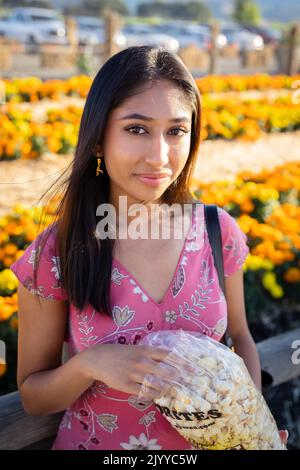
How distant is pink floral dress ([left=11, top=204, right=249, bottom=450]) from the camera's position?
1.58 meters

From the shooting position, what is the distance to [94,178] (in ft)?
5.64

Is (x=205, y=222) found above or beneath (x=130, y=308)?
above

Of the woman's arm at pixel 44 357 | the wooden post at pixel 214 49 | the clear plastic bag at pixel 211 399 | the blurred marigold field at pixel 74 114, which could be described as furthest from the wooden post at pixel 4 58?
the clear plastic bag at pixel 211 399

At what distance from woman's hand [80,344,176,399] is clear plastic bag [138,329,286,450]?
1 cm

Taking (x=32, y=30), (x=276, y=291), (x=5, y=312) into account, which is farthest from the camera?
(x=32, y=30)

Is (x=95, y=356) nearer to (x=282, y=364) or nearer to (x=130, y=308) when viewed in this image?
(x=130, y=308)

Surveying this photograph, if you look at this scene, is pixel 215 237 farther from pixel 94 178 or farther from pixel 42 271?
pixel 42 271

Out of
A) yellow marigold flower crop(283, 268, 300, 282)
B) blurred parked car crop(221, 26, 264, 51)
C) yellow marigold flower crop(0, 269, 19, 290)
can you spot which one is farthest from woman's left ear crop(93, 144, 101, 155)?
blurred parked car crop(221, 26, 264, 51)

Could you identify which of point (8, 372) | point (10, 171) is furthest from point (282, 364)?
point (10, 171)

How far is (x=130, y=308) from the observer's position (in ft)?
5.24

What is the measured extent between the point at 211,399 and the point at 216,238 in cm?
55

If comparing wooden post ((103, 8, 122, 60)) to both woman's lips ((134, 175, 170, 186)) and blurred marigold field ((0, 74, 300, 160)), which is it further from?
woman's lips ((134, 175, 170, 186))

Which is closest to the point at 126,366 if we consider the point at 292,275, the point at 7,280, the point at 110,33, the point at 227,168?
the point at 7,280

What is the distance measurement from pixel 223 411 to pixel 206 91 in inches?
417
